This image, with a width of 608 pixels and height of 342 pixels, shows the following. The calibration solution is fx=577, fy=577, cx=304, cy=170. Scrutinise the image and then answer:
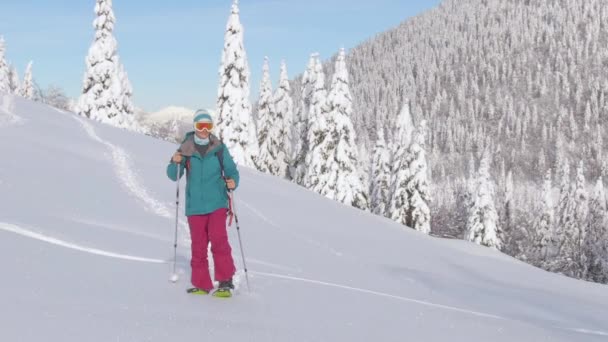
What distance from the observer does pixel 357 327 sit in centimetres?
605

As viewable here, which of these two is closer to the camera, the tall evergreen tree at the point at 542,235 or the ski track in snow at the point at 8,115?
the ski track in snow at the point at 8,115

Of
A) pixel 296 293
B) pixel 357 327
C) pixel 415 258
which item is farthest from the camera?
pixel 415 258

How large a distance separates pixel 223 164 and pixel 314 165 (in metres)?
34.8

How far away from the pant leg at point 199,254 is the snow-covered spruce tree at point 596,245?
57.9 metres

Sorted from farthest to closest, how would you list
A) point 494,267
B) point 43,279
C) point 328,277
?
1. point 494,267
2. point 328,277
3. point 43,279

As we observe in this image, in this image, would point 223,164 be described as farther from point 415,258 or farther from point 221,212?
point 415,258

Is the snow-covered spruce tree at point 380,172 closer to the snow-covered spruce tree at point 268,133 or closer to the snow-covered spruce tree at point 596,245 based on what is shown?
the snow-covered spruce tree at point 268,133

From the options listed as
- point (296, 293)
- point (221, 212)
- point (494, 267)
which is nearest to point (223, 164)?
point (221, 212)

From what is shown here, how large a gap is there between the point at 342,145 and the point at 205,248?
3445cm

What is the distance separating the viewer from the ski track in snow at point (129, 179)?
11.0 m

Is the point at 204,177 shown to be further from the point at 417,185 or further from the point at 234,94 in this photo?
the point at 417,185

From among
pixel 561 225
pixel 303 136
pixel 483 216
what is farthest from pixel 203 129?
pixel 561 225

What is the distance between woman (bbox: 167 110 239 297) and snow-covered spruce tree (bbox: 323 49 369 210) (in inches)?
1341

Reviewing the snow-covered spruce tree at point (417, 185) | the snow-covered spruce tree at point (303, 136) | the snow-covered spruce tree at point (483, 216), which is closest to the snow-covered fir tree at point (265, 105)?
the snow-covered spruce tree at point (303, 136)
